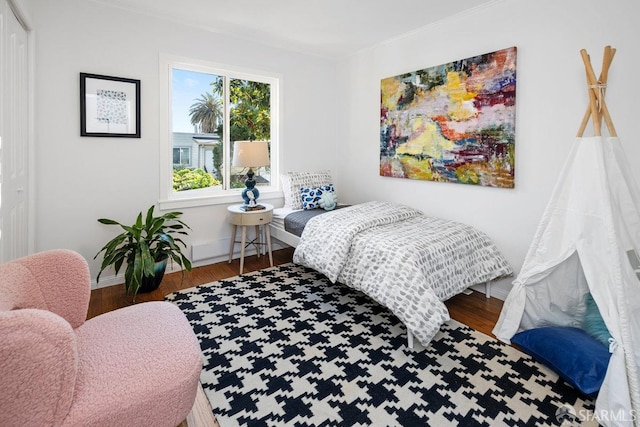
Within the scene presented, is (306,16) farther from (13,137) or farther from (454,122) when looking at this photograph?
(13,137)

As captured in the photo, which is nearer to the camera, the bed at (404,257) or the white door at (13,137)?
the white door at (13,137)

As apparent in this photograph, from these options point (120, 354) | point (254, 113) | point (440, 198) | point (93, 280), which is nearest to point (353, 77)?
point (254, 113)

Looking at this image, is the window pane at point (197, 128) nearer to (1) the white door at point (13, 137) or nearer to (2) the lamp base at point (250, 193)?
(2) the lamp base at point (250, 193)

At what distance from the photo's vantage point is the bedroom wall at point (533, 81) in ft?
7.43

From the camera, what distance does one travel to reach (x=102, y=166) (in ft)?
10.1

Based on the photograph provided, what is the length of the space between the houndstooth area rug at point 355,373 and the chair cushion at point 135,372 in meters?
0.56

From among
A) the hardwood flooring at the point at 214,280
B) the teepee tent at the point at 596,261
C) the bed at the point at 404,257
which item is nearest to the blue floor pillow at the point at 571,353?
the teepee tent at the point at 596,261

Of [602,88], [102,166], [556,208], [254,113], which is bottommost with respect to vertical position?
[556,208]

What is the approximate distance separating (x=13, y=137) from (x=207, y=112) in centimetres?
183

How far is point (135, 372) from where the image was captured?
117 centimetres

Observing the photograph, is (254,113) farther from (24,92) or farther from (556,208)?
(556,208)

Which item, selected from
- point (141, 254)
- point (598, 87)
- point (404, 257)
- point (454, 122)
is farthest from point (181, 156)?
point (598, 87)

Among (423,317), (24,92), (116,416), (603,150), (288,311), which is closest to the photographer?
(116,416)

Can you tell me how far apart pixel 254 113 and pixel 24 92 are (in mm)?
2112
